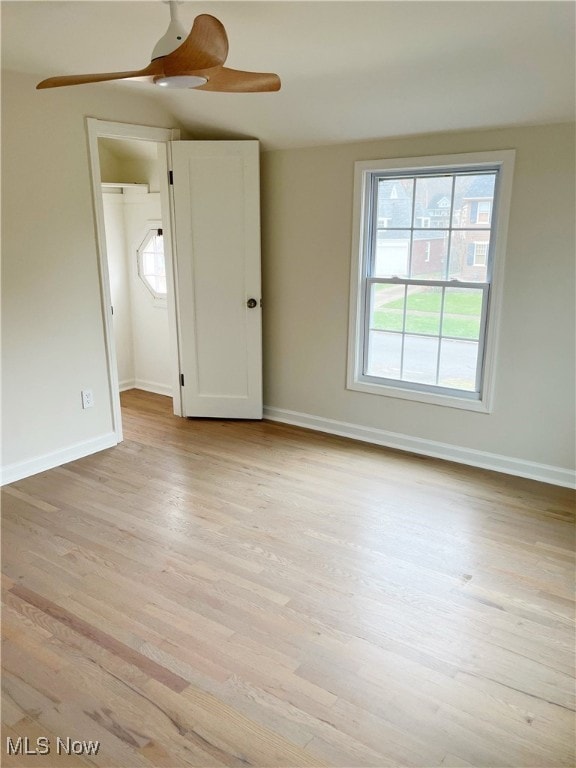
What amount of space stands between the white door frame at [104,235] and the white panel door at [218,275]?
0.21ft

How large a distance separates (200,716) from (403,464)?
2.24m

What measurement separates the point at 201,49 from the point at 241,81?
420 millimetres

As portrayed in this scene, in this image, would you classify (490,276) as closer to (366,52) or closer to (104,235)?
(366,52)

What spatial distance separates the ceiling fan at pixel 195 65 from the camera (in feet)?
6.27

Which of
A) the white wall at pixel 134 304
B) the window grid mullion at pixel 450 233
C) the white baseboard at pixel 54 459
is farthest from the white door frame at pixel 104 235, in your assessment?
the window grid mullion at pixel 450 233

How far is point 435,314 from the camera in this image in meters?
3.65

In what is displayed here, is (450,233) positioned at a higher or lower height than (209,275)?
higher

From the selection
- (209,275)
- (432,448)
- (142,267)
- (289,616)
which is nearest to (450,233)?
(432,448)

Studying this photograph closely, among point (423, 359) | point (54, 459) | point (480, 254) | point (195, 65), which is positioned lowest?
point (54, 459)

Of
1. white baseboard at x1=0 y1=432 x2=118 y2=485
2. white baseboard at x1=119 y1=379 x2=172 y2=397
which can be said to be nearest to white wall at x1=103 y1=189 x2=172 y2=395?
white baseboard at x1=119 y1=379 x2=172 y2=397

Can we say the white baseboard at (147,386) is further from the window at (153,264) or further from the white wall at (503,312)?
the white wall at (503,312)

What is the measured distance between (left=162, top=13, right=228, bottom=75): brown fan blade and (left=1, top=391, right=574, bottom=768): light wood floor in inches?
83.2

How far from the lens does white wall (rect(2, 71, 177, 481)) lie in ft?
10.4

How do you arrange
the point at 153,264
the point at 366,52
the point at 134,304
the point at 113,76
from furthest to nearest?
the point at 134,304, the point at 153,264, the point at 366,52, the point at 113,76
